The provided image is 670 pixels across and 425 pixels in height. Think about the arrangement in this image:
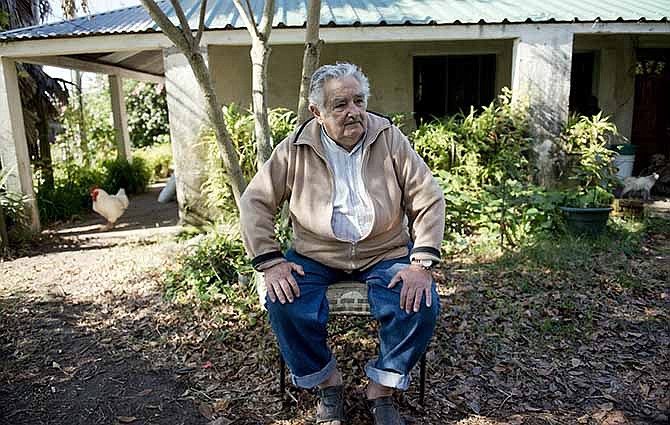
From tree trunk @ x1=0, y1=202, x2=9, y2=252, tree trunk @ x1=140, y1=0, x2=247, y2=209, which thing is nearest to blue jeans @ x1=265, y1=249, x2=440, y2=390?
tree trunk @ x1=140, y1=0, x2=247, y2=209

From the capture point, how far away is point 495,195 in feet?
18.3

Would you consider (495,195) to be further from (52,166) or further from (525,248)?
(52,166)

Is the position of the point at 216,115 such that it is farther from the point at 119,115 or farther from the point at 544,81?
the point at 119,115

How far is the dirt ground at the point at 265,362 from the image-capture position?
2.45m

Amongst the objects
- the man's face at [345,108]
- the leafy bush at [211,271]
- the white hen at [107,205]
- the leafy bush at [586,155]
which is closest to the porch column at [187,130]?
the white hen at [107,205]

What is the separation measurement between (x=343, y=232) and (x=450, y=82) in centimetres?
658

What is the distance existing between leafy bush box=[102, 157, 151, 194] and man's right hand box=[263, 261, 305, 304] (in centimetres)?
780

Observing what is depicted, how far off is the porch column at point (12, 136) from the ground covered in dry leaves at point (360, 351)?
6.25ft

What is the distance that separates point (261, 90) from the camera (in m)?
3.60

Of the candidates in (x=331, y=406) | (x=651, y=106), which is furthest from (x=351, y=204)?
(x=651, y=106)

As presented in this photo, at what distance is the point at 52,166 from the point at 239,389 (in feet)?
22.8

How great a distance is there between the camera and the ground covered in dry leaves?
2.47m

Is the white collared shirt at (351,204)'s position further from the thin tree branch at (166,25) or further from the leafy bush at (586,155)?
the leafy bush at (586,155)

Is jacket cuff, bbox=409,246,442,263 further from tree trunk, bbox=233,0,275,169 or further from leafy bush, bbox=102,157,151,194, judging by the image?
leafy bush, bbox=102,157,151,194
